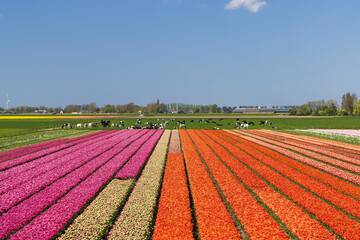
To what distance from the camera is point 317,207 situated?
10.3 meters

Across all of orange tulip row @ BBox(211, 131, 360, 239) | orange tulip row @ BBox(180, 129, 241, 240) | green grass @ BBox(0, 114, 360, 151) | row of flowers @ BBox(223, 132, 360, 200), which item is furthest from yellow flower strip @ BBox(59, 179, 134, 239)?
green grass @ BBox(0, 114, 360, 151)

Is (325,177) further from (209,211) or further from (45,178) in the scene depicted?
(45,178)

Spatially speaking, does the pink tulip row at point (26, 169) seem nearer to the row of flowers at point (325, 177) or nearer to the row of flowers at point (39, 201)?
the row of flowers at point (39, 201)

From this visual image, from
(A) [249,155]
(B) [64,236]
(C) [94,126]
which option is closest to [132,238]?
(B) [64,236]

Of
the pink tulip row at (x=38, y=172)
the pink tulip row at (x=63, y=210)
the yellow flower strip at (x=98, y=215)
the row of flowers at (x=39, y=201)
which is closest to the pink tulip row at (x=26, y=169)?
the pink tulip row at (x=38, y=172)

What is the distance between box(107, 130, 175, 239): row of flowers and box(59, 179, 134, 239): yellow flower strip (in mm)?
404

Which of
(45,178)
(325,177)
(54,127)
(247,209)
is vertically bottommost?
(325,177)

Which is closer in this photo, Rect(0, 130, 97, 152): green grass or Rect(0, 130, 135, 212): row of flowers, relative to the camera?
Rect(0, 130, 135, 212): row of flowers

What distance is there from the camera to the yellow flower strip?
8070mm

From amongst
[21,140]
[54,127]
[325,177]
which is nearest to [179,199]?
[325,177]

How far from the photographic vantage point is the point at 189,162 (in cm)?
1905

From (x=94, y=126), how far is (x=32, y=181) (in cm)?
4449

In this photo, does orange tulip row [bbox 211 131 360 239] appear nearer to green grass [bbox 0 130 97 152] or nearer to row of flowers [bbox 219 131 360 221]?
row of flowers [bbox 219 131 360 221]

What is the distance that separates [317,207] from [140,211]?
7200mm
